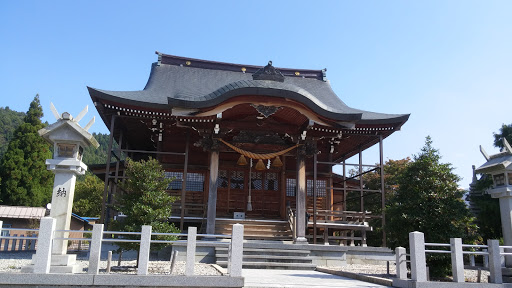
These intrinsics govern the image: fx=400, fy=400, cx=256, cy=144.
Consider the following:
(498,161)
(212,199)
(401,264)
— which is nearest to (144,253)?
(401,264)

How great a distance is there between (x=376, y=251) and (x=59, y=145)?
32.9 feet

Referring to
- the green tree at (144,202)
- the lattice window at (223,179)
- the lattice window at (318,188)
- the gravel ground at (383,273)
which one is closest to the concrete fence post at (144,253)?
the green tree at (144,202)

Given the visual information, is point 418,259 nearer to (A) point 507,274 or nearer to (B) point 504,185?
(A) point 507,274

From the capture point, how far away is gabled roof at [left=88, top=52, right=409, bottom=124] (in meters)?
12.8

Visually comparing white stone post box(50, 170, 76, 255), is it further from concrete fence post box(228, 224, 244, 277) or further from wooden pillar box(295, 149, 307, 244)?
wooden pillar box(295, 149, 307, 244)

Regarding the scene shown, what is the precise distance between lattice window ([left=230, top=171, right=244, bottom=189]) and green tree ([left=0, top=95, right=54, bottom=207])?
54.0 ft

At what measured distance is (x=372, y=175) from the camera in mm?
26578

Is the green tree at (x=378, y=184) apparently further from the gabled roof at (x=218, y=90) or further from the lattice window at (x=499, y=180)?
the lattice window at (x=499, y=180)

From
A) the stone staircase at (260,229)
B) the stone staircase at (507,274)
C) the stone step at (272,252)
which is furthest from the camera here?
the stone staircase at (260,229)

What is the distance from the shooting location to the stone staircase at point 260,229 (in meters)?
13.9

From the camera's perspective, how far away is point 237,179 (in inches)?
671

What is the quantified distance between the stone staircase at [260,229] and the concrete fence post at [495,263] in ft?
23.1

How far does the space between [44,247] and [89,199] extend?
104 feet

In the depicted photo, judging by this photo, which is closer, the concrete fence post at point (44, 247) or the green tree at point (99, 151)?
the concrete fence post at point (44, 247)
